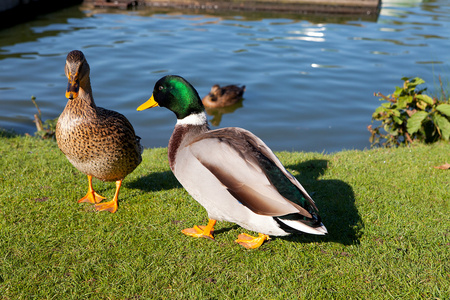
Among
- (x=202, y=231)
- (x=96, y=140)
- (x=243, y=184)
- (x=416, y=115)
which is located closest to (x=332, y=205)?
(x=202, y=231)

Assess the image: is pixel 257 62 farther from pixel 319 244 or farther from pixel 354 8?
pixel 319 244

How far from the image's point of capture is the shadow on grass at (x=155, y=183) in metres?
4.32

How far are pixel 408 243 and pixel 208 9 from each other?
14.7 m

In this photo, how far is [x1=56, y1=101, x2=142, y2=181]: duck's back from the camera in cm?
355

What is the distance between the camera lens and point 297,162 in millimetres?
5074

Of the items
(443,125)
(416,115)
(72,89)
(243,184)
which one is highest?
(72,89)

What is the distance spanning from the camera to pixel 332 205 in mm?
3932

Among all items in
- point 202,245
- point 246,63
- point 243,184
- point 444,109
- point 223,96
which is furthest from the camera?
point 246,63

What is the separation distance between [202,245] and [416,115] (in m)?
3.51

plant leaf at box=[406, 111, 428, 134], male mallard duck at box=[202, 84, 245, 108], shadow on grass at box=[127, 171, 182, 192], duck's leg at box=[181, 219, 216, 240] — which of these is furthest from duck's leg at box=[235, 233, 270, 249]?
male mallard duck at box=[202, 84, 245, 108]

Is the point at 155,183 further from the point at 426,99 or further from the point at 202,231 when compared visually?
the point at 426,99

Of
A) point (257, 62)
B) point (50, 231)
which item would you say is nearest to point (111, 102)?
point (257, 62)

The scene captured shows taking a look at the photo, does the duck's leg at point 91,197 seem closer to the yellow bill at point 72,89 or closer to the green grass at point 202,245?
the green grass at point 202,245

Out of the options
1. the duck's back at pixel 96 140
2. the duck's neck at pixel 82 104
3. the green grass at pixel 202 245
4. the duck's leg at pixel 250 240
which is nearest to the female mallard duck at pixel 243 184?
the duck's leg at pixel 250 240
